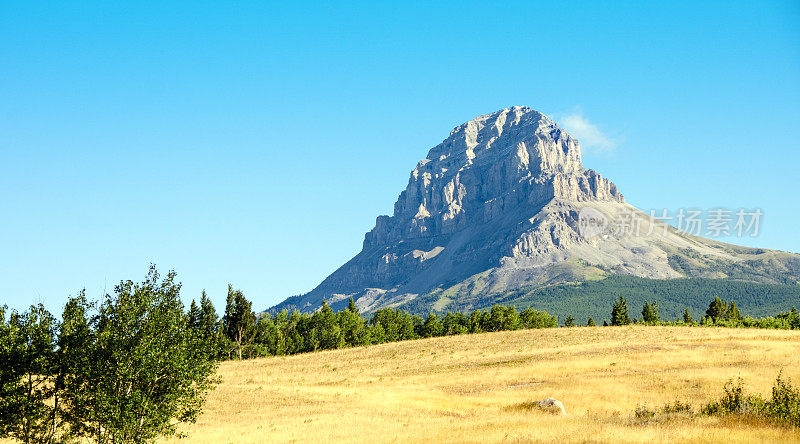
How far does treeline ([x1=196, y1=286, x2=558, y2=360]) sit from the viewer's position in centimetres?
10675

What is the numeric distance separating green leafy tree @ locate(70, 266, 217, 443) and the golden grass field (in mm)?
7539

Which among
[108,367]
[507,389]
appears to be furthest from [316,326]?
[108,367]

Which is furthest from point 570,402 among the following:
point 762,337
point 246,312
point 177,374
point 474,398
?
point 246,312

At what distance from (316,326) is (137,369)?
348ft

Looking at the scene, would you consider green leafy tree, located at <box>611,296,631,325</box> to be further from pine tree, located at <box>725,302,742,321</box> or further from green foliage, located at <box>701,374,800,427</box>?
green foliage, located at <box>701,374,800,427</box>

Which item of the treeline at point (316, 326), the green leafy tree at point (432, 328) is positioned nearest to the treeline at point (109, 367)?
the treeline at point (316, 326)

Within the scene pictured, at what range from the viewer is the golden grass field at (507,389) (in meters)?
27.9

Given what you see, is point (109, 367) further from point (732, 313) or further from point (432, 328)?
point (732, 313)

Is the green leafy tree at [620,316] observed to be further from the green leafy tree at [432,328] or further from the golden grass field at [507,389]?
the green leafy tree at [432,328]

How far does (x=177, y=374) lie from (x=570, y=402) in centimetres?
2611

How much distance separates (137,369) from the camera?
89.8ft

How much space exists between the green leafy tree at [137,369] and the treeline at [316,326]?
1542 inches

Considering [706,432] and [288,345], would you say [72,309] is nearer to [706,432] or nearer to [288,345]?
[706,432]

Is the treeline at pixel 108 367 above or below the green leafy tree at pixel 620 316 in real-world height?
above
